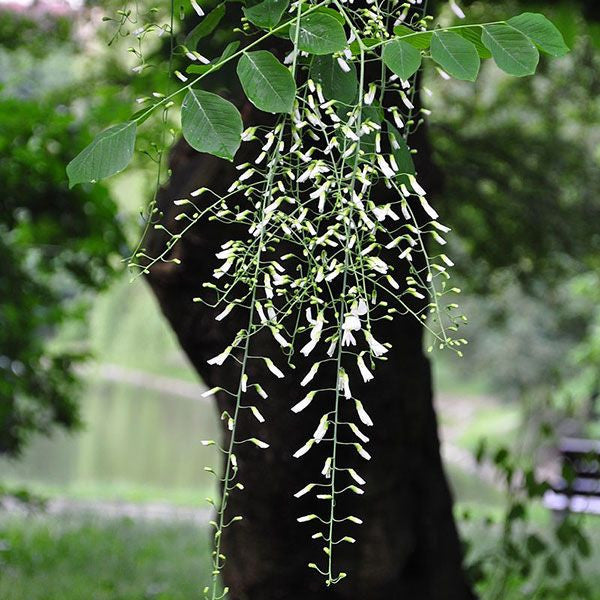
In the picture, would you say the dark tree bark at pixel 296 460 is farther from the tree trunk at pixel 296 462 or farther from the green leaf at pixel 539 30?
the green leaf at pixel 539 30

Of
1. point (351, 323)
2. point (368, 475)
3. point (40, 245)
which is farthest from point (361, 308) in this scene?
point (40, 245)

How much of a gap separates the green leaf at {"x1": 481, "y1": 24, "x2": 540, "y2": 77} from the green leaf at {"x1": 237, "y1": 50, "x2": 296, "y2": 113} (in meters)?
0.23

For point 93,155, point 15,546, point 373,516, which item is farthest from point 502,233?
point 93,155

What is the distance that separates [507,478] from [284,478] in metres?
1.13

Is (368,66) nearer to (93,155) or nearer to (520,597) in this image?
(93,155)

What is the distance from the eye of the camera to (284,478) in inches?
82.5

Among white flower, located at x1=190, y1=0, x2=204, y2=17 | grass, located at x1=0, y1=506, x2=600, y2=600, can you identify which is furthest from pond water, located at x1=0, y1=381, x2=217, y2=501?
white flower, located at x1=190, y1=0, x2=204, y2=17

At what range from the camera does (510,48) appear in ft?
3.57

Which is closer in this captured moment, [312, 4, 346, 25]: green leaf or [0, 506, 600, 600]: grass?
[312, 4, 346, 25]: green leaf

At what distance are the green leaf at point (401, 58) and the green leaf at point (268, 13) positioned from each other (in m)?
0.13

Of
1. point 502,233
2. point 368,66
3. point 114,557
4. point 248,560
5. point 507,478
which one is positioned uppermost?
point 502,233

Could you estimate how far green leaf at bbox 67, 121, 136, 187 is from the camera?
1.07 meters

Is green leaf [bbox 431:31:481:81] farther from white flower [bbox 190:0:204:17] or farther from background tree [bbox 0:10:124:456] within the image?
background tree [bbox 0:10:124:456]

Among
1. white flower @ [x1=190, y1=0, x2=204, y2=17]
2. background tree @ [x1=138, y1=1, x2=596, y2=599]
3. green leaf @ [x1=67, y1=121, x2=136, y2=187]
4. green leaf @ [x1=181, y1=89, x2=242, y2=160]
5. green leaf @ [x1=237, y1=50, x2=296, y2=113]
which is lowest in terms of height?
background tree @ [x1=138, y1=1, x2=596, y2=599]
